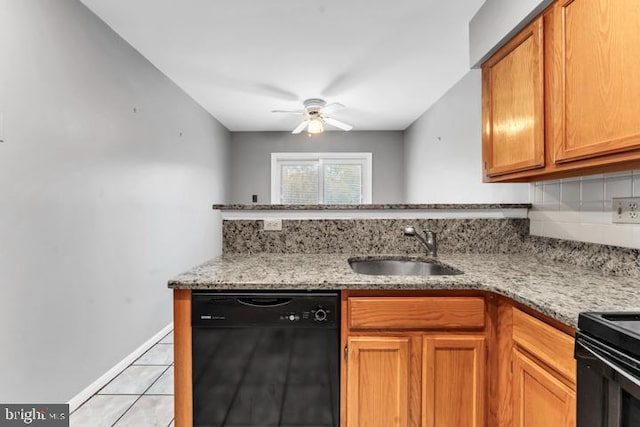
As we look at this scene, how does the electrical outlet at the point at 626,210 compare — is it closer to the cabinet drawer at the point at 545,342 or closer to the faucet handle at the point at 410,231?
the cabinet drawer at the point at 545,342

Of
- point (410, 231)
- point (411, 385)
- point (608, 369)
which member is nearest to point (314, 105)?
point (410, 231)

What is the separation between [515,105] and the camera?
1.59 m

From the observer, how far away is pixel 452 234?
1.92 m

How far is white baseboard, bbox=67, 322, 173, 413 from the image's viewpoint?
1.98 metres

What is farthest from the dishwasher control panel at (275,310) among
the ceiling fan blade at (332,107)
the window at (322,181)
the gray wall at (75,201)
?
the window at (322,181)

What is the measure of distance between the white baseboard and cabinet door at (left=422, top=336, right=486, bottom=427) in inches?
77.3

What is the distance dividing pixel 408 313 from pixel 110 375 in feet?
7.01

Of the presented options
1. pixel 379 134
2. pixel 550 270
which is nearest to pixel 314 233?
pixel 550 270

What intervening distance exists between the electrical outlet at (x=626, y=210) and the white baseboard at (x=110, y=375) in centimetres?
292

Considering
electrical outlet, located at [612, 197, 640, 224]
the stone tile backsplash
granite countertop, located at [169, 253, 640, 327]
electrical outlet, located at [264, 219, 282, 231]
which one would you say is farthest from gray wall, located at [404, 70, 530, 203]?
electrical outlet, located at [264, 219, 282, 231]

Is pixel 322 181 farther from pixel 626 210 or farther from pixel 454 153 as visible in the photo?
pixel 626 210

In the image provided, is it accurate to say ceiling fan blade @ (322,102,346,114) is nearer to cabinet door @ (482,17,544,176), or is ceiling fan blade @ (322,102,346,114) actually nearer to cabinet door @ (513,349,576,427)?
cabinet door @ (482,17,544,176)

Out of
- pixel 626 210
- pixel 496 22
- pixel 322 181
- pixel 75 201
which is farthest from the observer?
pixel 322 181

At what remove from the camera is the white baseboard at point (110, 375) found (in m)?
1.98
